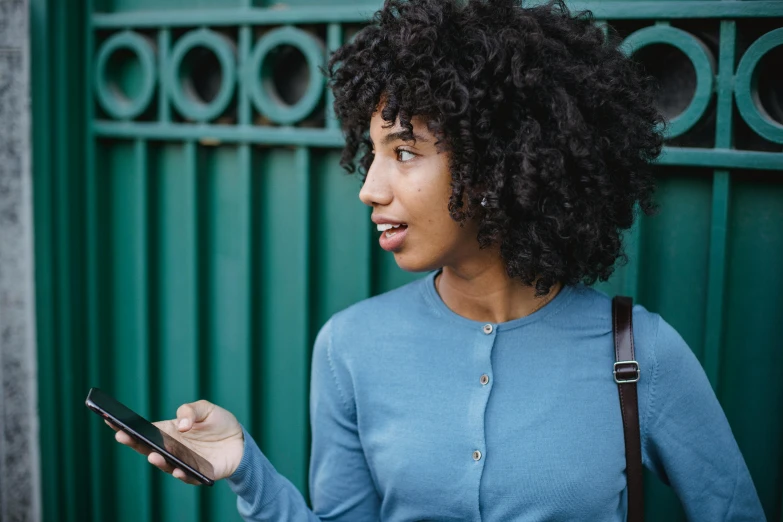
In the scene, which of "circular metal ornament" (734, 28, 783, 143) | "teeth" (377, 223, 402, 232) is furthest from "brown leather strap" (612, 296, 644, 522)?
"circular metal ornament" (734, 28, 783, 143)

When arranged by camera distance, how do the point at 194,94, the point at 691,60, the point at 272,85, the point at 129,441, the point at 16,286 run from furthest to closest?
the point at 16,286 < the point at 194,94 < the point at 272,85 < the point at 691,60 < the point at 129,441

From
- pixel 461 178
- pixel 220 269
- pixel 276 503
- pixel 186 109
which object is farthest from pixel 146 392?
pixel 461 178

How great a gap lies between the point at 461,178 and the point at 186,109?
1.50m

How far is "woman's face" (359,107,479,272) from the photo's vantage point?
164cm

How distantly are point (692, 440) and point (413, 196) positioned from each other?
844 millimetres

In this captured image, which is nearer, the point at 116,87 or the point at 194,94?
the point at 194,94

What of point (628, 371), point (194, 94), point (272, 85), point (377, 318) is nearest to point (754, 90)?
point (628, 371)

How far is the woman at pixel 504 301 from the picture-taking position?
161 cm

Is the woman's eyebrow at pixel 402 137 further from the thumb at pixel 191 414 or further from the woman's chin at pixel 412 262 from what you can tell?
the thumb at pixel 191 414

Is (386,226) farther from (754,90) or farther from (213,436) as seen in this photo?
(754,90)

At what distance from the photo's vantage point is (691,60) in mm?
2031

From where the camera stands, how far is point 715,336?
2047 millimetres

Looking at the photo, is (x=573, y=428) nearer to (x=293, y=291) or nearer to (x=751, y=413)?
(x=751, y=413)

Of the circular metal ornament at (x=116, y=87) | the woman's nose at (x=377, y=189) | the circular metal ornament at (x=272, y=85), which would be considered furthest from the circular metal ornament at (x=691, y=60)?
the circular metal ornament at (x=116, y=87)
